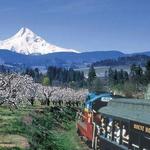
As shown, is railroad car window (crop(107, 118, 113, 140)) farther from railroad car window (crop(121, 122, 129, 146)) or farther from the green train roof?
railroad car window (crop(121, 122, 129, 146))

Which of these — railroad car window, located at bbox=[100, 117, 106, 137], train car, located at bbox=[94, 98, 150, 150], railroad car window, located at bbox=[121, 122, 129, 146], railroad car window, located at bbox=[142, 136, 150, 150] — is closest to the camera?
railroad car window, located at bbox=[142, 136, 150, 150]

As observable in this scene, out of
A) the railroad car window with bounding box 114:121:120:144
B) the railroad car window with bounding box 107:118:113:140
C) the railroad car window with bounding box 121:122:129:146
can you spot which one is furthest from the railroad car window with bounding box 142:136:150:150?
the railroad car window with bounding box 107:118:113:140

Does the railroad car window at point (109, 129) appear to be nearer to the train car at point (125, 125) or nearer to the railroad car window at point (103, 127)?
the train car at point (125, 125)

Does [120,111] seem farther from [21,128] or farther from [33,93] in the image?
[33,93]

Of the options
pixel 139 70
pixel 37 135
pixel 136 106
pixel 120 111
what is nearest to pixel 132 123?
pixel 136 106

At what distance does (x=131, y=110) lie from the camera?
19.3 m

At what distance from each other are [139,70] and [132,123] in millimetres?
182802

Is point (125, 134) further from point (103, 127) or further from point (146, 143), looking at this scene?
point (103, 127)

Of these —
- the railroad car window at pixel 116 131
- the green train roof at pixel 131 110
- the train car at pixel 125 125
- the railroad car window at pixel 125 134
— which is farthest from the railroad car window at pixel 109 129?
the railroad car window at pixel 125 134

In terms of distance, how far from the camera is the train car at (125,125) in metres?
16.7

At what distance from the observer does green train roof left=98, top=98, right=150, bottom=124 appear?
56.0ft

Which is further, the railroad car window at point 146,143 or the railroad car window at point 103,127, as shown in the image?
the railroad car window at point 103,127

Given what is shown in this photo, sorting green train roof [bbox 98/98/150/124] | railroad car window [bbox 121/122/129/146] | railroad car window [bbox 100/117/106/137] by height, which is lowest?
railroad car window [bbox 100/117/106/137]

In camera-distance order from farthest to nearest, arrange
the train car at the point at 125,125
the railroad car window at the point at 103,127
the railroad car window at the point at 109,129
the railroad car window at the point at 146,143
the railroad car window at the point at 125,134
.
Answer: the railroad car window at the point at 103,127, the railroad car window at the point at 109,129, the railroad car window at the point at 125,134, the train car at the point at 125,125, the railroad car window at the point at 146,143
